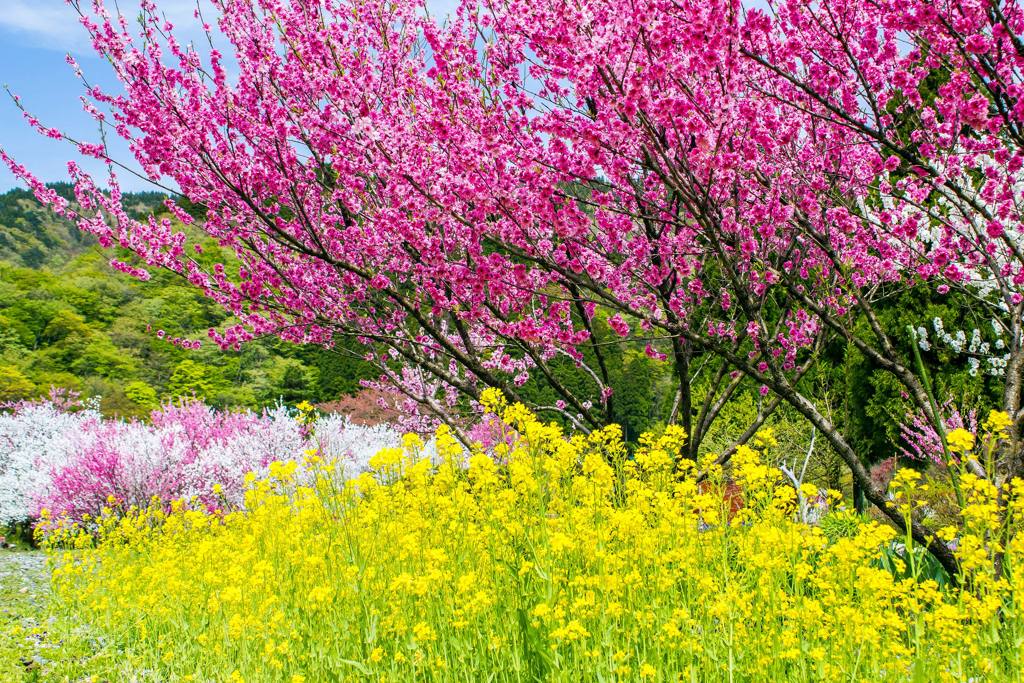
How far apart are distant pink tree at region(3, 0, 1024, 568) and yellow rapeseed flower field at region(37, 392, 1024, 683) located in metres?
0.96

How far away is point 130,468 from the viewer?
12.2 metres

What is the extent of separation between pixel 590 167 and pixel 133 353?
40408 mm

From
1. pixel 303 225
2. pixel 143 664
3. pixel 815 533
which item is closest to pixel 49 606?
pixel 143 664

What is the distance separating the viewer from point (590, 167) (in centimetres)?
507

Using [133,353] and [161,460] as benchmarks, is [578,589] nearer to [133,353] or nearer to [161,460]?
[161,460]

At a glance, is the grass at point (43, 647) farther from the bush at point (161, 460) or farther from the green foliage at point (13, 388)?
the green foliage at point (13, 388)

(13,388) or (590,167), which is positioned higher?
(13,388)

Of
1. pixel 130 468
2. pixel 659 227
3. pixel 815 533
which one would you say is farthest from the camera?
pixel 130 468

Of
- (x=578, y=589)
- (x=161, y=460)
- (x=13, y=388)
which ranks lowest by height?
(x=578, y=589)

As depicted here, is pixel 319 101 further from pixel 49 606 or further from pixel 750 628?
pixel 49 606

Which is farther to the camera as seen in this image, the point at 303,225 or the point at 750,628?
the point at 303,225

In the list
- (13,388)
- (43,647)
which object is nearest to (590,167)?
(43,647)

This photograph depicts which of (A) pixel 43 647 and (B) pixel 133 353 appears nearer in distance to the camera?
(A) pixel 43 647

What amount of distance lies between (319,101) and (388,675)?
4.31 meters
